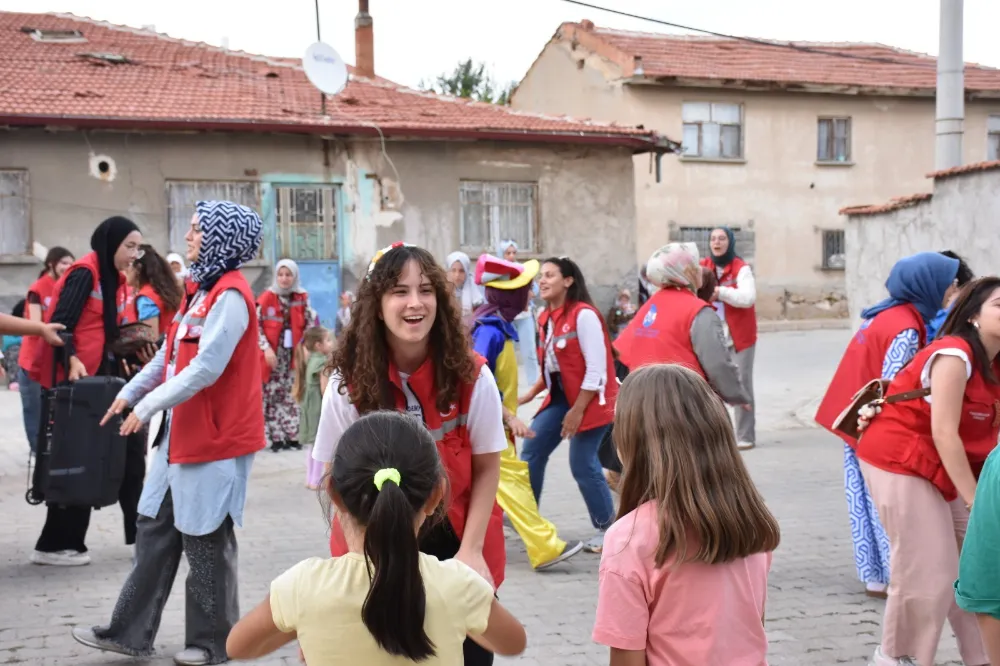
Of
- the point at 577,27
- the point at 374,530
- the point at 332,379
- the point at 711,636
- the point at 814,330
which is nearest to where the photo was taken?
the point at 374,530

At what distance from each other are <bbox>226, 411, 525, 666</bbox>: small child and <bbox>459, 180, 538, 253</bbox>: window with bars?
2037 centimetres

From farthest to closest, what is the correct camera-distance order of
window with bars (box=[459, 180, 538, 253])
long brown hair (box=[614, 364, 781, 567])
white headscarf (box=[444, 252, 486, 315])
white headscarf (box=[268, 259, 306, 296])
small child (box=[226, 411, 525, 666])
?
window with bars (box=[459, 180, 538, 253]) < white headscarf (box=[444, 252, 486, 315]) < white headscarf (box=[268, 259, 306, 296]) < long brown hair (box=[614, 364, 781, 567]) < small child (box=[226, 411, 525, 666])

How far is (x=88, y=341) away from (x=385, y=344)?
3851 mm

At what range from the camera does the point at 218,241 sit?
478 cm

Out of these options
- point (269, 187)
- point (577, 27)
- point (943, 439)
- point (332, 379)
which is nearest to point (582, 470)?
point (943, 439)

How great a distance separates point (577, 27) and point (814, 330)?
11.1m

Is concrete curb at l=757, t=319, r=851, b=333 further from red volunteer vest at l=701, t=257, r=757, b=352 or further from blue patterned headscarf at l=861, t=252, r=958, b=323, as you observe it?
blue patterned headscarf at l=861, t=252, r=958, b=323

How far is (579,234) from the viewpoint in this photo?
2353cm

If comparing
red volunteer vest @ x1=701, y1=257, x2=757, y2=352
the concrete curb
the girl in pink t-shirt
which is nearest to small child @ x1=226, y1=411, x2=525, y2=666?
the girl in pink t-shirt

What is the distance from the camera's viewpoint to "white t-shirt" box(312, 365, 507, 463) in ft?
11.2

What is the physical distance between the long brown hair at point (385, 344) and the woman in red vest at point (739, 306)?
304 inches

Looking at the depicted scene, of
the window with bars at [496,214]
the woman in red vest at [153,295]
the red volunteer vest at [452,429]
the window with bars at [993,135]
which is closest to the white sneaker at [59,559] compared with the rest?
the woman in red vest at [153,295]

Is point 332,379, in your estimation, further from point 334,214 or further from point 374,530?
point 334,214

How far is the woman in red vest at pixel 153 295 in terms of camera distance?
7.19m
